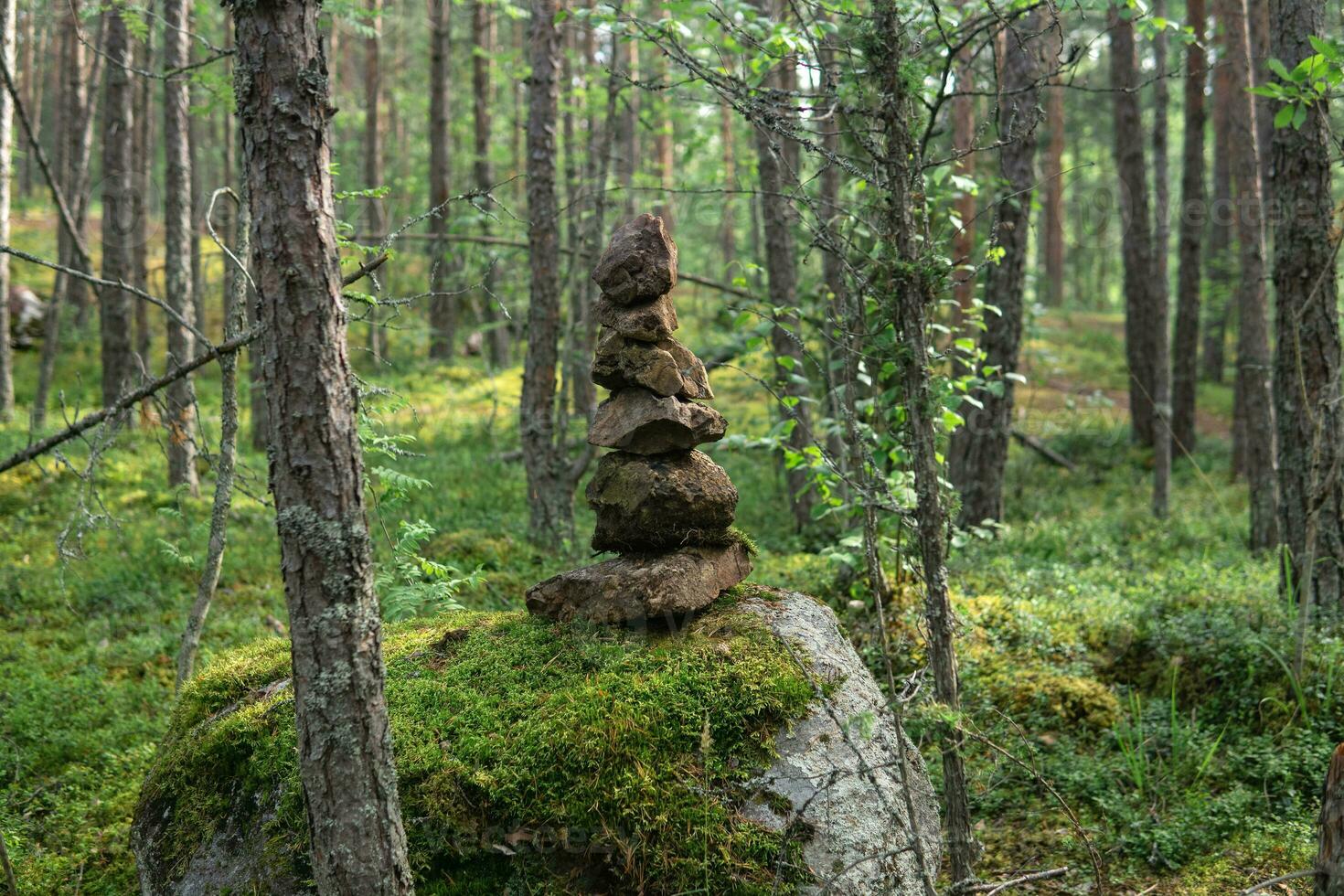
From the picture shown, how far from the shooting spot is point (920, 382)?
13.4 feet

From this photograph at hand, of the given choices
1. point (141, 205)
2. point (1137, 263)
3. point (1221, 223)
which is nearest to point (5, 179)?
point (141, 205)

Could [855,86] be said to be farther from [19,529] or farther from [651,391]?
[19,529]

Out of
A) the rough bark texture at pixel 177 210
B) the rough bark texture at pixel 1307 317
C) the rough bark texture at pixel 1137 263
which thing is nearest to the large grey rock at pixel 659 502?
the rough bark texture at pixel 1307 317

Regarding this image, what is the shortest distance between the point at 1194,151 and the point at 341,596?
54.5 feet

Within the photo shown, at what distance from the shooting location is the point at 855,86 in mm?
4074

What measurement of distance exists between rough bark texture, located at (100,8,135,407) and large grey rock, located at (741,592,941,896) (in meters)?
11.3

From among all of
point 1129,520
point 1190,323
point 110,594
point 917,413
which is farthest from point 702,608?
point 1190,323

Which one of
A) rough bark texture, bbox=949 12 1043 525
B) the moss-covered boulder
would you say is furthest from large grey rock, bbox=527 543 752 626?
rough bark texture, bbox=949 12 1043 525

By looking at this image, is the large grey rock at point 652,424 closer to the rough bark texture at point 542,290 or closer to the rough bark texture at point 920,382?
the rough bark texture at point 920,382

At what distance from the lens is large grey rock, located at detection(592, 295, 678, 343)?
183 inches

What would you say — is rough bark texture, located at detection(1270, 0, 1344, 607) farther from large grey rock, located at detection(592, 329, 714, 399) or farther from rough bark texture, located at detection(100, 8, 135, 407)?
rough bark texture, located at detection(100, 8, 135, 407)

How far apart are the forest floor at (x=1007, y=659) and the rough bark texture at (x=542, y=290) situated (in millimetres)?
599

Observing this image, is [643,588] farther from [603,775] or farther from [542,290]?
[542,290]

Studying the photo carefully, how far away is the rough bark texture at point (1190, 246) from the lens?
14.6 meters
